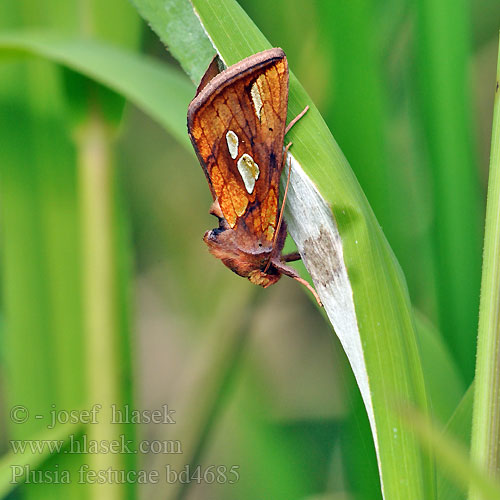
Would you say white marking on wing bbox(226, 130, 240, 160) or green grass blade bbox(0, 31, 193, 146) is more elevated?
green grass blade bbox(0, 31, 193, 146)

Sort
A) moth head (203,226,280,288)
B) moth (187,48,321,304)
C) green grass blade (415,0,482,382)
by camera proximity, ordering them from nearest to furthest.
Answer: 1. moth (187,48,321,304)
2. moth head (203,226,280,288)
3. green grass blade (415,0,482,382)

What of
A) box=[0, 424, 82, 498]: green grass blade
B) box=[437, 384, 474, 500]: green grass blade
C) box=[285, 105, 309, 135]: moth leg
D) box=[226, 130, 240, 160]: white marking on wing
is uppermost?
box=[226, 130, 240, 160]: white marking on wing

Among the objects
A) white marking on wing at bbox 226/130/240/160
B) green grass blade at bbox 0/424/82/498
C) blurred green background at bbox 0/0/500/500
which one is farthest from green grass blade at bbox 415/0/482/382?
green grass blade at bbox 0/424/82/498

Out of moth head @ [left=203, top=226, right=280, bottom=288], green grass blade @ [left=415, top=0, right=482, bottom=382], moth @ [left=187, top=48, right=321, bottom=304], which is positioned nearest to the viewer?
moth @ [left=187, top=48, right=321, bottom=304]

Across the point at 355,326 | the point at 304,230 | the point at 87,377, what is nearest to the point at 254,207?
the point at 304,230

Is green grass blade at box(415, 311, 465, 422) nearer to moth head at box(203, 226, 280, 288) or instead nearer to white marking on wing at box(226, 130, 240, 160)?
moth head at box(203, 226, 280, 288)

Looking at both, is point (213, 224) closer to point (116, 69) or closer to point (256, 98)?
point (116, 69)

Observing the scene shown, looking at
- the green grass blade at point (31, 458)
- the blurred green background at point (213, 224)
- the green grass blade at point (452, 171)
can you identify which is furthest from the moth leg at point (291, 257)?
the green grass blade at point (31, 458)

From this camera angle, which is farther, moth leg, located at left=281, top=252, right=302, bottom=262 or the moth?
moth leg, located at left=281, top=252, right=302, bottom=262
